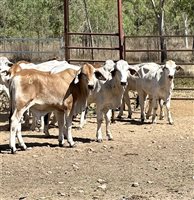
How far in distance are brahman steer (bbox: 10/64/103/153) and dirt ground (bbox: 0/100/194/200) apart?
0.48m

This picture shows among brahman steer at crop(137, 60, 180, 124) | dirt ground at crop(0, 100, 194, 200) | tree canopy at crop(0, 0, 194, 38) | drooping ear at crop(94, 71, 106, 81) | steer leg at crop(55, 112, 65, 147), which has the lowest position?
dirt ground at crop(0, 100, 194, 200)

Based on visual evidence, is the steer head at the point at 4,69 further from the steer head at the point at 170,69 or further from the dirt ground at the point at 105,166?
the steer head at the point at 170,69

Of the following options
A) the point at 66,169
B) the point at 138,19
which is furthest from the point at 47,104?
the point at 138,19

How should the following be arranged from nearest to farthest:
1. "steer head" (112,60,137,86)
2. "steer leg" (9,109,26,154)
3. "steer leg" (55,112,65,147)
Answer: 1. "steer leg" (9,109,26,154)
2. "steer leg" (55,112,65,147)
3. "steer head" (112,60,137,86)

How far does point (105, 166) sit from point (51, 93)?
2073mm

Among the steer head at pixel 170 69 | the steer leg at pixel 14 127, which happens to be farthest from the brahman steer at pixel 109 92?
the steer head at pixel 170 69

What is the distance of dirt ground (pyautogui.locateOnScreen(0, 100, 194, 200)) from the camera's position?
7.03m

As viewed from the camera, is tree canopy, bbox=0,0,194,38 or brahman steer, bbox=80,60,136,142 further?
tree canopy, bbox=0,0,194,38

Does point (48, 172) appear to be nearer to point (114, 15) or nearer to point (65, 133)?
point (65, 133)

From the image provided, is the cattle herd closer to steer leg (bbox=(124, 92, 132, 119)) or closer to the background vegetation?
steer leg (bbox=(124, 92, 132, 119))

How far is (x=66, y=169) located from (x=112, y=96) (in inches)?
117

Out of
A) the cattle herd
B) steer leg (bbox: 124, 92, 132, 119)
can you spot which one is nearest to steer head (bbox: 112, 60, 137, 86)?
the cattle herd

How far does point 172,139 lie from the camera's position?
1102cm

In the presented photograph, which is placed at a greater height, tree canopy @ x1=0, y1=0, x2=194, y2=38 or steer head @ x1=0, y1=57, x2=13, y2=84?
tree canopy @ x1=0, y1=0, x2=194, y2=38
